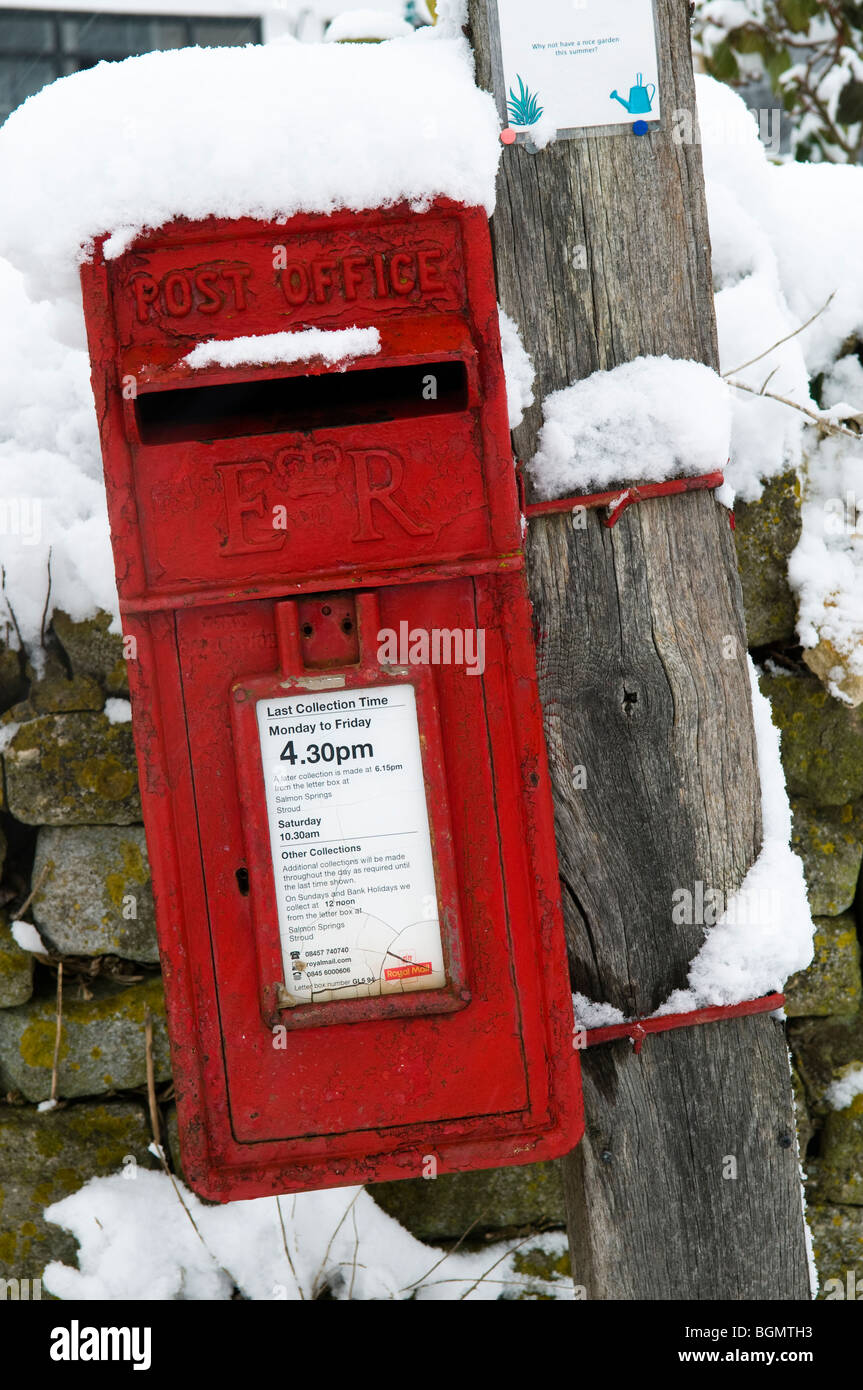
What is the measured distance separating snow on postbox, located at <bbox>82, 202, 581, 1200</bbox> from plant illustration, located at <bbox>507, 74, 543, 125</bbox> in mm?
293

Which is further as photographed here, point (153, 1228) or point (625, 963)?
point (153, 1228)

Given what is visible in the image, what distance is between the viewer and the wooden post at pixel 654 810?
1596 millimetres

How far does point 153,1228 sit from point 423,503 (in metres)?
1.78

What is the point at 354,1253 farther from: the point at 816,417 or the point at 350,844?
the point at 816,417

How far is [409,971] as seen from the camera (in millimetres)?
1411

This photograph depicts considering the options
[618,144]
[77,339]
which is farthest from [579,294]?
[77,339]

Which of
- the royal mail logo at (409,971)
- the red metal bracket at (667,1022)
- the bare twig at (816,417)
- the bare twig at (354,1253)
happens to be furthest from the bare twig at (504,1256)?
the bare twig at (816,417)

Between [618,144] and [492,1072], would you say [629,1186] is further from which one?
[618,144]

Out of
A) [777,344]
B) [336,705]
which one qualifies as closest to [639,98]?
[777,344]

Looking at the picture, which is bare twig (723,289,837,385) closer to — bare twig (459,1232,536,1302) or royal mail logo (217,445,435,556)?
royal mail logo (217,445,435,556)

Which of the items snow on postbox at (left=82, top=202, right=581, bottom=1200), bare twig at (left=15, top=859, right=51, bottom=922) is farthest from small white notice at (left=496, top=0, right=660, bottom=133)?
bare twig at (left=15, top=859, right=51, bottom=922)
